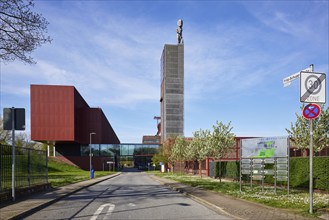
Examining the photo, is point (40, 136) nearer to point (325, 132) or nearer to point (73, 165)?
point (73, 165)

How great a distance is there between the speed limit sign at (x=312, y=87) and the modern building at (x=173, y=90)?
332 ft

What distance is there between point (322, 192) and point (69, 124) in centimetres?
6211

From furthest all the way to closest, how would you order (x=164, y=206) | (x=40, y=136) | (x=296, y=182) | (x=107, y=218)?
Result: (x=40, y=136) → (x=296, y=182) → (x=164, y=206) → (x=107, y=218)

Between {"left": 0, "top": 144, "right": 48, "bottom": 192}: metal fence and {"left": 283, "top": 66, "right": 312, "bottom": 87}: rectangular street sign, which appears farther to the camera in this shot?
{"left": 0, "top": 144, "right": 48, "bottom": 192}: metal fence

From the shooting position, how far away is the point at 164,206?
1323cm

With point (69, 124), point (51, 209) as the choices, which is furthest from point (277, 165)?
point (69, 124)

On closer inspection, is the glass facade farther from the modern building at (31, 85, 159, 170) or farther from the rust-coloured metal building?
the rust-coloured metal building

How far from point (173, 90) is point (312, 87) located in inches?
4178

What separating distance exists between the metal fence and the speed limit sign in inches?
445

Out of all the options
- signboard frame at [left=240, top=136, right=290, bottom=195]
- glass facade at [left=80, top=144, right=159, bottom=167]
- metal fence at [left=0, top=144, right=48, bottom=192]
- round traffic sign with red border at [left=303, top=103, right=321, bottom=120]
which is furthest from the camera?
glass facade at [left=80, top=144, right=159, bottom=167]

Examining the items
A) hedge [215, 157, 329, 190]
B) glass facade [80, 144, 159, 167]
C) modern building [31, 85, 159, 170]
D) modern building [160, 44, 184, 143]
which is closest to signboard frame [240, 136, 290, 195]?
hedge [215, 157, 329, 190]

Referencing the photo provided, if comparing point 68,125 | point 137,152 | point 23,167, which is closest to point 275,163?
point 23,167

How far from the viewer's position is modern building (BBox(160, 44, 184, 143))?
372 ft

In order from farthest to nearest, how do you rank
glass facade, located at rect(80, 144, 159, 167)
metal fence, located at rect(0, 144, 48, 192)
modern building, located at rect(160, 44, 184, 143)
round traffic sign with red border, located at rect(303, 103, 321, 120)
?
modern building, located at rect(160, 44, 184, 143) < glass facade, located at rect(80, 144, 159, 167) < metal fence, located at rect(0, 144, 48, 192) < round traffic sign with red border, located at rect(303, 103, 321, 120)
